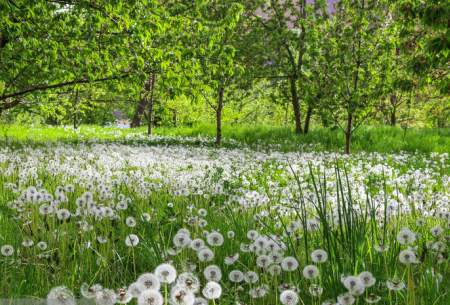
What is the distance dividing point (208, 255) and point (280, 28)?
19898 mm

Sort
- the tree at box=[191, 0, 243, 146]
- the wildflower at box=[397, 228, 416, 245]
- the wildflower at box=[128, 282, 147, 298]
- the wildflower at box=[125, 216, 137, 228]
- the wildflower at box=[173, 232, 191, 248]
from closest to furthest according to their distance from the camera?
1. the wildflower at box=[128, 282, 147, 298]
2. the wildflower at box=[397, 228, 416, 245]
3. the wildflower at box=[173, 232, 191, 248]
4. the wildflower at box=[125, 216, 137, 228]
5. the tree at box=[191, 0, 243, 146]

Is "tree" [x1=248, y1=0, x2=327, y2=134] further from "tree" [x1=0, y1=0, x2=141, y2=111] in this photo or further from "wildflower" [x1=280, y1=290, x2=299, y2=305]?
"wildflower" [x1=280, y1=290, x2=299, y2=305]

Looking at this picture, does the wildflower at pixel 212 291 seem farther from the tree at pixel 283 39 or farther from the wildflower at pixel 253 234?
the tree at pixel 283 39

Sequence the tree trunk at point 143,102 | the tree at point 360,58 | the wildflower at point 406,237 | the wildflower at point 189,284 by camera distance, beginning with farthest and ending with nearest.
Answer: the tree trunk at point 143,102
the tree at point 360,58
the wildflower at point 406,237
the wildflower at point 189,284

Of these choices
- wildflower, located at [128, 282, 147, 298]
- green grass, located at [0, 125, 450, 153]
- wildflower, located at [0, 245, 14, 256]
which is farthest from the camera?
green grass, located at [0, 125, 450, 153]

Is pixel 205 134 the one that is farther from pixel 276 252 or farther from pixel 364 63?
pixel 276 252

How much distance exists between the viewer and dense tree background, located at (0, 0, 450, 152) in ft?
30.5

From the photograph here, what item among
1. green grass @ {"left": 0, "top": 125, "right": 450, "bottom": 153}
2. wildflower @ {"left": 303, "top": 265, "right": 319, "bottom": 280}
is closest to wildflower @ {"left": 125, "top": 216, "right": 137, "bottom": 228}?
wildflower @ {"left": 303, "top": 265, "right": 319, "bottom": 280}

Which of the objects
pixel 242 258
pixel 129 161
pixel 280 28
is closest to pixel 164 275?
pixel 242 258

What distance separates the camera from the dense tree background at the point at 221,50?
9289 mm

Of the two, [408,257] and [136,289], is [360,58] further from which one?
[136,289]

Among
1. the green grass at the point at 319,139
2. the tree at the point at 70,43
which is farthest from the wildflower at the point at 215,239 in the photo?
the green grass at the point at 319,139

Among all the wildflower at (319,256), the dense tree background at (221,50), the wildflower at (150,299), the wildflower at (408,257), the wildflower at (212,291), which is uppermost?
the dense tree background at (221,50)

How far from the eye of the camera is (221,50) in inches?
465
